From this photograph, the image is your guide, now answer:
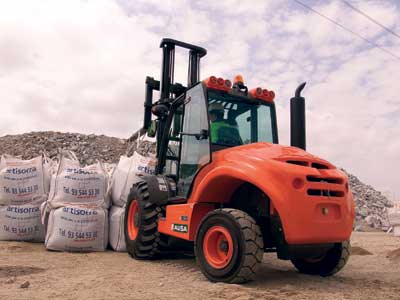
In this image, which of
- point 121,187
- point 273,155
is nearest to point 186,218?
point 273,155

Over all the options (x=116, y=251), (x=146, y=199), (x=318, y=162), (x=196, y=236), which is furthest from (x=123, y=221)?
(x=318, y=162)

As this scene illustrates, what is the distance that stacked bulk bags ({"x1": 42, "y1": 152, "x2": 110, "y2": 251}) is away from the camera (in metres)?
Answer: 6.05

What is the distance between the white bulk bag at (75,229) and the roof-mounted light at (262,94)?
2.83 m

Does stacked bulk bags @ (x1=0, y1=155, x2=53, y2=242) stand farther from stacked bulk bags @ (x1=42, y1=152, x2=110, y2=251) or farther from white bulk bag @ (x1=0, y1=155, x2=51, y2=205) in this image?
stacked bulk bags @ (x1=42, y1=152, x2=110, y2=251)

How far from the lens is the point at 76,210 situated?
616cm

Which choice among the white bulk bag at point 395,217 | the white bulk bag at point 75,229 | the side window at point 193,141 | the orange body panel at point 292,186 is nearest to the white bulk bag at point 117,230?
the white bulk bag at point 75,229

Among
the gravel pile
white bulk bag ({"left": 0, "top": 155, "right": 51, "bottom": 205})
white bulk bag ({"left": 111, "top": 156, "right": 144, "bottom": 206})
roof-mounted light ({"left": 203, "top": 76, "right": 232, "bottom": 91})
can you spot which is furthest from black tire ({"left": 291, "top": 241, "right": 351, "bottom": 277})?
the gravel pile

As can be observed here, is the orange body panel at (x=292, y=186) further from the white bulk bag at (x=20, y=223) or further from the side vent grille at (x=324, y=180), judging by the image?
the white bulk bag at (x=20, y=223)

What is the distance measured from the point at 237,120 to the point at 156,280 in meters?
2.08

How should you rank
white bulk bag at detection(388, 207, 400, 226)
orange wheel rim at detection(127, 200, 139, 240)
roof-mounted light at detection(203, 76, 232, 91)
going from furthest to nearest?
white bulk bag at detection(388, 207, 400, 226) → orange wheel rim at detection(127, 200, 139, 240) → roof-mounted light at detection(203, 76, 232, 91)

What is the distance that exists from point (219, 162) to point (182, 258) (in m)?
1.95

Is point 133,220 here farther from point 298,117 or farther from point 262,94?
point 298,117

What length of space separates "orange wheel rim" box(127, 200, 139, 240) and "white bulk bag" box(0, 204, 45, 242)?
164 cm

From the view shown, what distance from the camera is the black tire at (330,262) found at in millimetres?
4551
